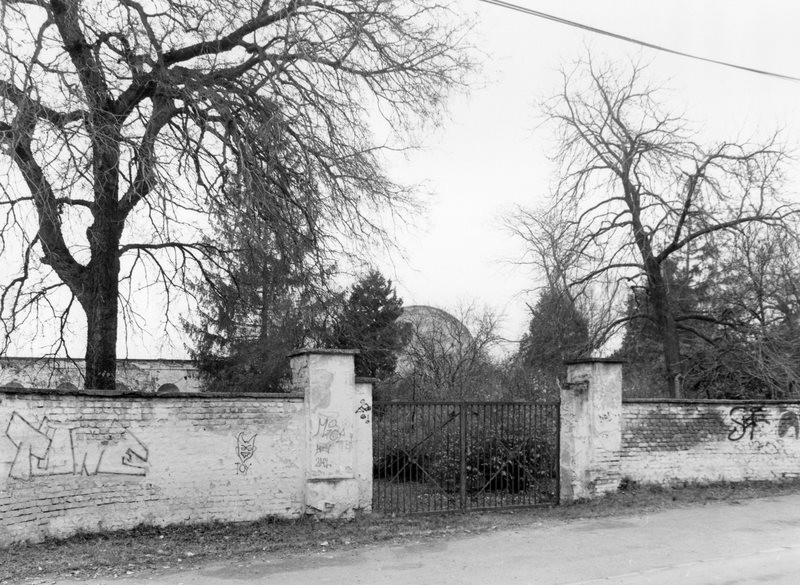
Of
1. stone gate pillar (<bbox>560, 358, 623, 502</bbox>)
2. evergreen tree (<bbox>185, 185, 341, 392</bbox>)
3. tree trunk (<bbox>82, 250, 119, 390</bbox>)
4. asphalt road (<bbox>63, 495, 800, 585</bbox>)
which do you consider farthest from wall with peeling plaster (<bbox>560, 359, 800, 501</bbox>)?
tree trunk (<bbox>82, 250, 119, 390</bbox>)

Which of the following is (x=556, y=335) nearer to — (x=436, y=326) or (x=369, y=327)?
(x=369, y=327)

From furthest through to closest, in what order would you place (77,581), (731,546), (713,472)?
(713,472) < (731,546) < (77,581)

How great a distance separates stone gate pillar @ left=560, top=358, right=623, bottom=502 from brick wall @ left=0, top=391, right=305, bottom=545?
15.0 ft

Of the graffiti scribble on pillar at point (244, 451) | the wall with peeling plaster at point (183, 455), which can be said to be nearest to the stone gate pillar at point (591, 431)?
the wall with peeling plaster at point (183, 455)

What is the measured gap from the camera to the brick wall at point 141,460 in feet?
27.0

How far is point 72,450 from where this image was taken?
8625 mm

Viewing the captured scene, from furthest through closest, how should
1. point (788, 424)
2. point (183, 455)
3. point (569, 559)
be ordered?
point (788, 424) < point (183, 455) < point (569, 559)

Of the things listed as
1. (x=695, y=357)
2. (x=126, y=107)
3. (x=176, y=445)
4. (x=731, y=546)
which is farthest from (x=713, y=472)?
(x=126, y=107)

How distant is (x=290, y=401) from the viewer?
1009 cm

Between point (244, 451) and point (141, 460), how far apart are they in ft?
4.21

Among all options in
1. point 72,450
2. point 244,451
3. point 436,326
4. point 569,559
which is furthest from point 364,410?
point 436,326

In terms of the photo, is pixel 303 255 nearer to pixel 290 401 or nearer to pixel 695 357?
pixel 290 401

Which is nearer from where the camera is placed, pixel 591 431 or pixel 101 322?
pixel 591 431

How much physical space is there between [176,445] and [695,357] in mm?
15512
